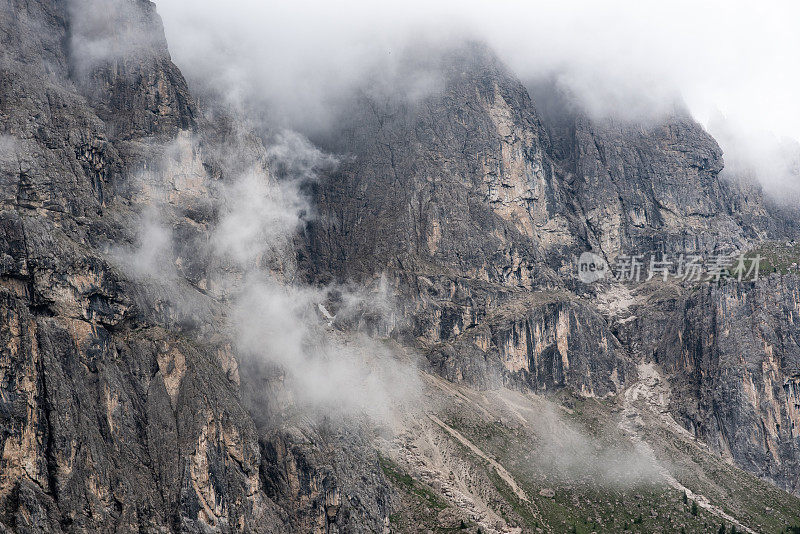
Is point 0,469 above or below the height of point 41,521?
above
